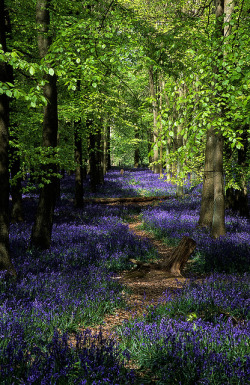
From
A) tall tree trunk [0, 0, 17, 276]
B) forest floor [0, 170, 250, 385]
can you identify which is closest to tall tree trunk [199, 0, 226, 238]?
forest floor [0, 170, 250, 385]

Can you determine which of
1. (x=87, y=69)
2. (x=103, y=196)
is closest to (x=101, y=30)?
(x=87, y=69)

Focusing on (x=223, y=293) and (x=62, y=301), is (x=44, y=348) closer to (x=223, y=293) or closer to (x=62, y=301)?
(x=62, y=301)

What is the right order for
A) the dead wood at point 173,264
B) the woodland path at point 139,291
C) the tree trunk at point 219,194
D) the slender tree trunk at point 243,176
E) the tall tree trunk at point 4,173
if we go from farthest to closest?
1. the slender tree trunk at point 243,176
2. the tree trunk at point 219,194
3. the dead wood at point 173,264
4. the tall tree trunk at point 4,173
5. the woodland path at point 139,291

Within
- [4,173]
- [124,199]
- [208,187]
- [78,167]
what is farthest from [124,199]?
[4,173]

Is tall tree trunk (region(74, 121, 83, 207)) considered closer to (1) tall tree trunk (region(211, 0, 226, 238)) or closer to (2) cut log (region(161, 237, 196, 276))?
(1) tall tree trunk (region(211, 0, 226, 238))

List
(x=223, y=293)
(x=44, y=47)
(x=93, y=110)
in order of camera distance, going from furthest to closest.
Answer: (x=93, y=110) → (x=44, y=47) → (x=223, y=293)

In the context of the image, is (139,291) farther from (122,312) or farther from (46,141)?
(46,141)

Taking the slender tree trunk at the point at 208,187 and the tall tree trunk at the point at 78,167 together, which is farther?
the tall tree trunk at the point at 78,167

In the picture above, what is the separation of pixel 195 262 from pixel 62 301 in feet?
14.1

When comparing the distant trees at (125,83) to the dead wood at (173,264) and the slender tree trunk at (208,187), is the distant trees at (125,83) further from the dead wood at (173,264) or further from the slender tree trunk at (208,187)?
the dead wood at (173,264)

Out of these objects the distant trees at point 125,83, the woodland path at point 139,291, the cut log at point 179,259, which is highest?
the distant trees at point 125,83

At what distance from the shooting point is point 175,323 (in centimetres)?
397

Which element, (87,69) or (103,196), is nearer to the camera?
(87,69)

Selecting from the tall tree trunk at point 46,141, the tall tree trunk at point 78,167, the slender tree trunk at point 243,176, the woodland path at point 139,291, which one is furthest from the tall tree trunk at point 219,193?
the tall tree trunk at point 78,167
